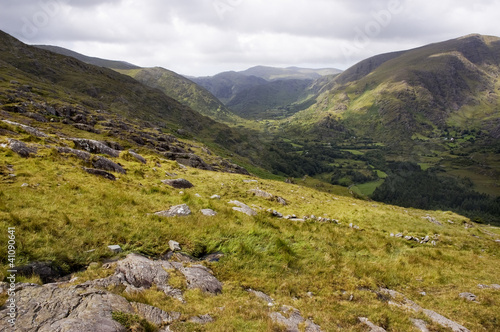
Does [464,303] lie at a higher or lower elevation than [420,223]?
higher

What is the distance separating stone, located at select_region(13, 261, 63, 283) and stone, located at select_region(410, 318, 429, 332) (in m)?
13.4

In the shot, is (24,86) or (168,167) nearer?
(168,167)

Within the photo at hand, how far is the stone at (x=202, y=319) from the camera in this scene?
7.50m

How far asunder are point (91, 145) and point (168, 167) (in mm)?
10223

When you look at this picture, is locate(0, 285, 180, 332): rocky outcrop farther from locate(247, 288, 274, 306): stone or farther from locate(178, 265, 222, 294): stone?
locate(247, 288, 274, 306): stone

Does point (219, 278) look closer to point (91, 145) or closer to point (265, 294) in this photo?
point (265, 294)

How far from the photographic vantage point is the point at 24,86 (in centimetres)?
Answer: 7838

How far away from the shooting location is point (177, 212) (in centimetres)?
1546

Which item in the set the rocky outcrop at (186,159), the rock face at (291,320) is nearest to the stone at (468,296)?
the rock face at (291,320)

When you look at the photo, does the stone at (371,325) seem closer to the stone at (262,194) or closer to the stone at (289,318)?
the stone at (289,318)

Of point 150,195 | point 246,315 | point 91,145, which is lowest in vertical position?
point 246,315

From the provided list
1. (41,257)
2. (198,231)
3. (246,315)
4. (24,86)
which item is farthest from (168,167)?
(24,86)

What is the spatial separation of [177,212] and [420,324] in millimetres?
13252

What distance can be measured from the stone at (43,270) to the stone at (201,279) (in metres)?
4.31
